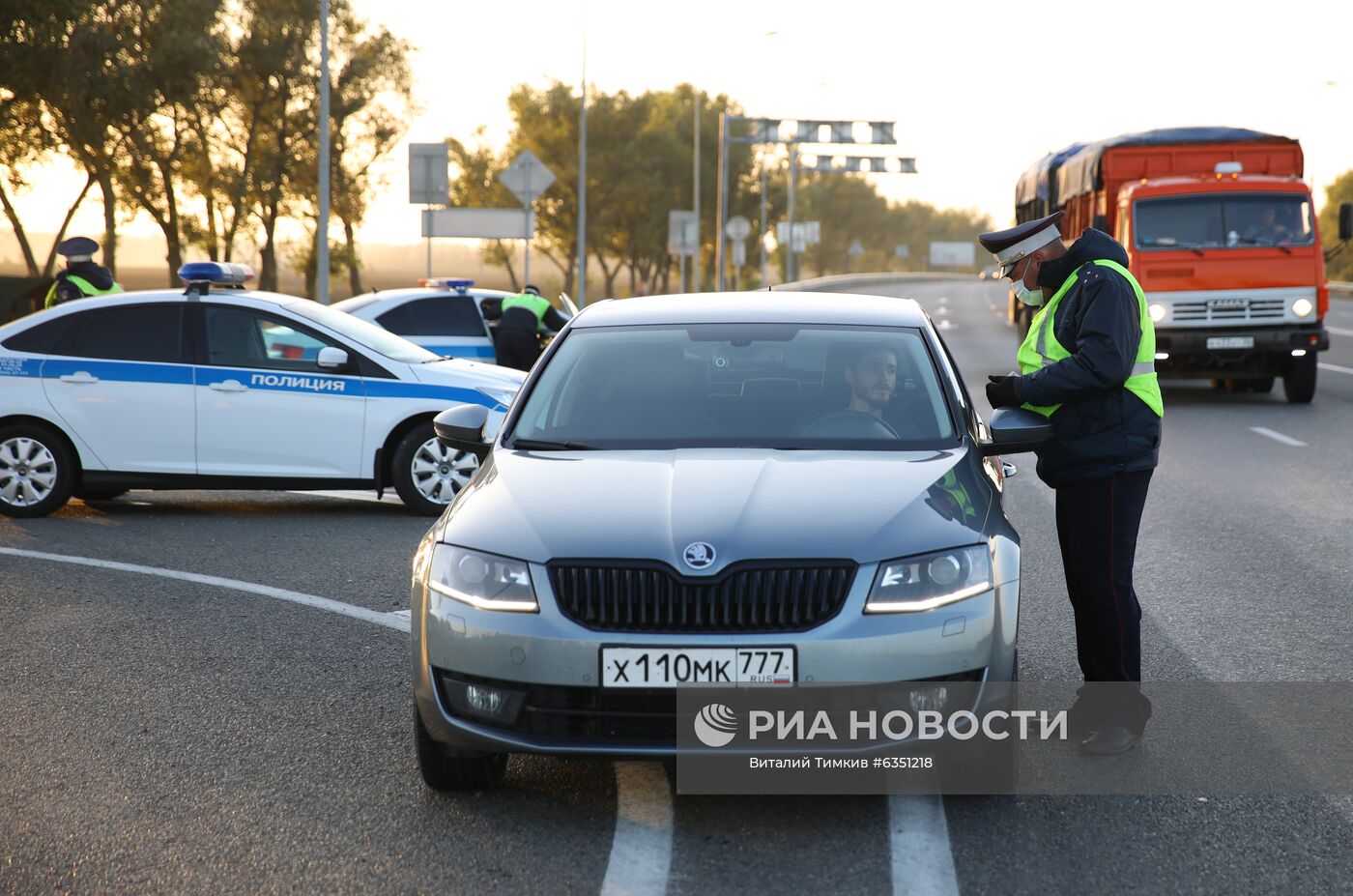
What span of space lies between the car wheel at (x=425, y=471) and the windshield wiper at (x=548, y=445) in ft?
17.6

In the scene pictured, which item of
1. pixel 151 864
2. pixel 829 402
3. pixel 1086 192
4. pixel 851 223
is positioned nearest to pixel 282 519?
pixel 829 402

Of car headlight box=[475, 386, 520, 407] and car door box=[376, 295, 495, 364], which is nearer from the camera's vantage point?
car headlight box=[475, 386, 520, 407]

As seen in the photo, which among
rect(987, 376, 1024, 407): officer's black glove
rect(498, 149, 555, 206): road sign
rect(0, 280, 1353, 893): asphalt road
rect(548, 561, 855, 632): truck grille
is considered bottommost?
rect(0, 280, 1353, 893): asphalt road

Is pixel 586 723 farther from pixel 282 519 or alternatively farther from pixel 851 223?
pixel 851 223

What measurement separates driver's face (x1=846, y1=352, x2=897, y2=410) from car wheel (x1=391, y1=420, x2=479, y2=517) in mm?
5470

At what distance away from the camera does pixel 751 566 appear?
167 inches

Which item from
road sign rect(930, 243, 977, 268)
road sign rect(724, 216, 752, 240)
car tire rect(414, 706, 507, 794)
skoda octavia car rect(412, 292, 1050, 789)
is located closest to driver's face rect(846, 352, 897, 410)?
skoda octavia car rect(412, 292, 1050, 789)

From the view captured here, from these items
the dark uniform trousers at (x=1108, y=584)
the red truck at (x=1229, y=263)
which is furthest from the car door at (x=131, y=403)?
the red truck at (x=1229, y=263)

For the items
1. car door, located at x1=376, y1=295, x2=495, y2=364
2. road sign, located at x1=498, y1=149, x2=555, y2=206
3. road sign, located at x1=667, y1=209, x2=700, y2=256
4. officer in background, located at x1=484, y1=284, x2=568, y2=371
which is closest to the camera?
officer in background, located at x1=484, y1=284, x2=568, y2=371

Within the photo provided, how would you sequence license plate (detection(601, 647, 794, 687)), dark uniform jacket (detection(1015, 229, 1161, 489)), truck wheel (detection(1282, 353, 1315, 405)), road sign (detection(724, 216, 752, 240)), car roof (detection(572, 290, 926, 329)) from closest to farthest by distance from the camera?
1. license plate (detection(601, 647, 794, 687))
2. dark uniform jacket (detection(1015, 229, 1161, 489))
3. car roof (detection(572, 290, 926, 329))
4. truck wheel (detection(1282, 353, 1315, 405))
5. road sign (detection(724, 216, 752, 240))

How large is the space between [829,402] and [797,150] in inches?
2861

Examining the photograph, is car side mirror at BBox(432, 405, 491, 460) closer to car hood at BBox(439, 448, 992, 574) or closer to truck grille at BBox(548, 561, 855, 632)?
car hood at BBox(439, 448, 992, 574)

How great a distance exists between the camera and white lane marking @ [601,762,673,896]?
4.04 m

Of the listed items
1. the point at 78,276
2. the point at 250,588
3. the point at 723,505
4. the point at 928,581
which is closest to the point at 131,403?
the point at 250,588
